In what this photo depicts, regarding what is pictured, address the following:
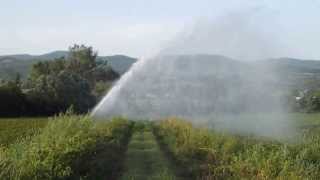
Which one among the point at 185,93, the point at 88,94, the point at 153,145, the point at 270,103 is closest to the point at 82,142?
the point at 153,145

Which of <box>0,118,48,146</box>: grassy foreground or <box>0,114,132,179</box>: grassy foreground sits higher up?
<box>0,114,132,179</box>: grassy foreground

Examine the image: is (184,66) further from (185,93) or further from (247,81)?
(185,93)

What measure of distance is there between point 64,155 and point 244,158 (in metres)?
4.95

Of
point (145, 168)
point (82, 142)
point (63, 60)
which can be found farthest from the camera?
point (63, 60)

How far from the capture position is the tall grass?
1517 centimetres

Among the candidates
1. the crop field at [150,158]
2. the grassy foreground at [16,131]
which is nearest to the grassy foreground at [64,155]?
the crop field at [150,158]

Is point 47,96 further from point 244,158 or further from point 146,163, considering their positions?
point 244,158

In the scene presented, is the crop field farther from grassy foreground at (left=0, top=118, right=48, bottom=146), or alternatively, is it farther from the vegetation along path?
grassy foreground at (left=0, top=118, right=48, bottom=146)

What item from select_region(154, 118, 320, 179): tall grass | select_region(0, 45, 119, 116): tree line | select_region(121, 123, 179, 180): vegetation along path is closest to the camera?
select_region(154, 118, 320, 179): tall grass

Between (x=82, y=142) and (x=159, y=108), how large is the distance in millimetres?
39056

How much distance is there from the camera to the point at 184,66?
42.4 metres

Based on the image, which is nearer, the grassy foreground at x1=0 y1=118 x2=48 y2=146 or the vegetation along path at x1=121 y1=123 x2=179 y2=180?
the vegetation along path at x1=121 y1=123 x2=179 y2=180

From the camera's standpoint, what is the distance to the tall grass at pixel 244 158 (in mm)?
15172

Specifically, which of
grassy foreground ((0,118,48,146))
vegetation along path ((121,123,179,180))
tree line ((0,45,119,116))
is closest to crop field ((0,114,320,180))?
vegetation along path ((121,123,179,180))
